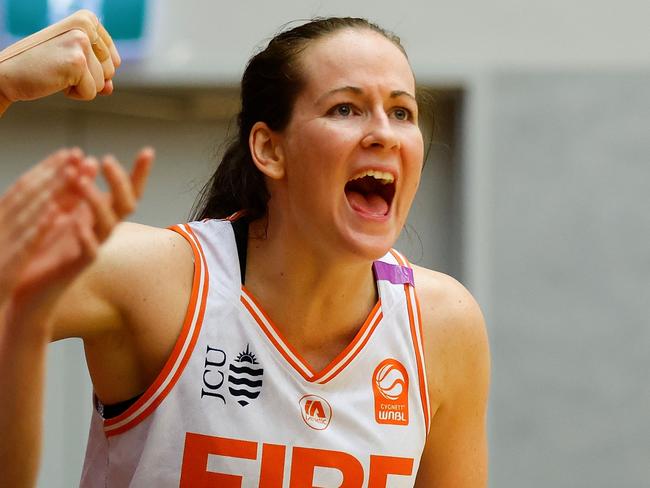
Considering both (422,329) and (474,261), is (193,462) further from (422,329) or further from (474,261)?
(474,261)

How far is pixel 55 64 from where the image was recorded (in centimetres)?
247

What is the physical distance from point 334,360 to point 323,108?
554 millimetres

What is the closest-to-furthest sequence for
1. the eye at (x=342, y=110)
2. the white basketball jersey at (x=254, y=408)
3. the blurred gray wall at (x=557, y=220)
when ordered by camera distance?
the white basketball jersey at (x=254, y=408)
the eye at (x=342, y=110)
the blurred gray wall at (x=557, y=220)

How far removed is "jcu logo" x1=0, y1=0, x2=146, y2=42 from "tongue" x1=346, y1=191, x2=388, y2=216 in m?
2.81

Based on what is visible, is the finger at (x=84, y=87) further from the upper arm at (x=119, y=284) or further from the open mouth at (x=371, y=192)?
the open mouth at (x=371, y=192)

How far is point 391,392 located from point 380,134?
0.57m

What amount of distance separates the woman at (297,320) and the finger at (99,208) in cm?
71

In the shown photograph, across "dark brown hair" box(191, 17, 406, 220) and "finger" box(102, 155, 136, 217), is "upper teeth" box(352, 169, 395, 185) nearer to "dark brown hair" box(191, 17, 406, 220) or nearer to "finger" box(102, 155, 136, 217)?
"dark brown hair" box(191, 17, 406, 220)

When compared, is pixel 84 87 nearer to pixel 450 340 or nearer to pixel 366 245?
pixel 366 245

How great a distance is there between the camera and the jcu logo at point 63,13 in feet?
17.2

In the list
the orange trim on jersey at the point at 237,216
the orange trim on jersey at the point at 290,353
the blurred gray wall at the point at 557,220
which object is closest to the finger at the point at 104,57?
the orange trim on jersey at the point at 237,216

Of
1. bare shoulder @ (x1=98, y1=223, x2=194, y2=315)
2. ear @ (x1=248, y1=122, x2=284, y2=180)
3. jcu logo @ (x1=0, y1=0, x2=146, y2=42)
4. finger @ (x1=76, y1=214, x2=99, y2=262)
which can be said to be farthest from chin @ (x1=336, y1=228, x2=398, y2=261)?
jcu logo @ (x1=0, y1=0, x2=146, y2=42)

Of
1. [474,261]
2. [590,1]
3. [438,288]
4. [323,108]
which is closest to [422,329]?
[438,288]

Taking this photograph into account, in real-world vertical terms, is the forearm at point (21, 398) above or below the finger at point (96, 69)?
below
